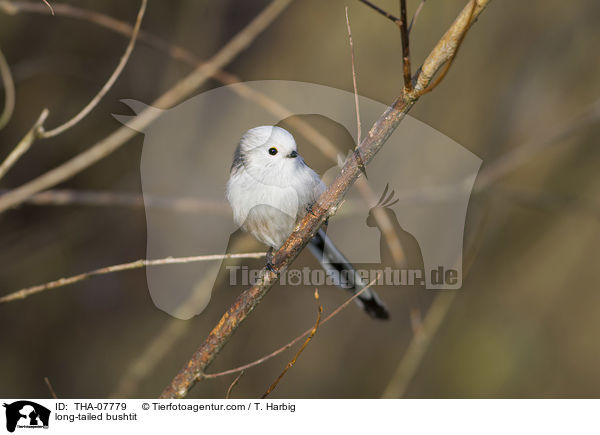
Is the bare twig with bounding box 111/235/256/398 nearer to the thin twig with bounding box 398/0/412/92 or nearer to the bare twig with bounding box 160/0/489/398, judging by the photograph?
the bare twig with bounding box 160/0/489/398

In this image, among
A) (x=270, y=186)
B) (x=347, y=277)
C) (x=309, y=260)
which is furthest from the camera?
(x=309, y=260)

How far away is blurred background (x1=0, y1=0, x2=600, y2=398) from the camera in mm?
2561

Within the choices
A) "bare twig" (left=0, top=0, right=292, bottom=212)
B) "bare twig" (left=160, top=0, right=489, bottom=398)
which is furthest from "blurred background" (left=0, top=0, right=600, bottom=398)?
"bare twig" (left=160, top=0, right=489, bottom=398)

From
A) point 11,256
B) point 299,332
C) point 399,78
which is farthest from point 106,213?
point 399,78

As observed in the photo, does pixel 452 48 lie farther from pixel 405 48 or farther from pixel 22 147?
pixel 22 147

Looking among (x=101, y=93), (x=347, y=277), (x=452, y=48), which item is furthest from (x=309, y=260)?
(x=452, y=48)

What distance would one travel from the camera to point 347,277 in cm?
179

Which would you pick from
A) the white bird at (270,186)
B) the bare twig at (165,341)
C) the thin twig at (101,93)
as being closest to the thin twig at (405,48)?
the white bird at (270,186)

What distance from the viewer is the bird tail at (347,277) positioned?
176 cm

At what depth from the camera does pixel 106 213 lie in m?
2.76

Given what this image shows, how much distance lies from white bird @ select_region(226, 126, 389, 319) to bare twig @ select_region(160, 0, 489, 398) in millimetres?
189

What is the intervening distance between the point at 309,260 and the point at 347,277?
0.46 metres

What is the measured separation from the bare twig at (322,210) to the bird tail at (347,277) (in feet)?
1.90

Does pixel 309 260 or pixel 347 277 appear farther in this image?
pixel 309 260
